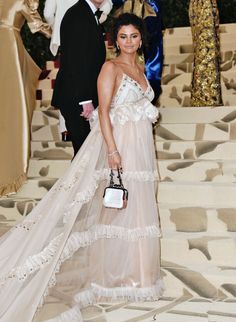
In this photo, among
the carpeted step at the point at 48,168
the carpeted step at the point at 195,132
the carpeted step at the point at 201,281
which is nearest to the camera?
the carpeted step at the point at 201,281

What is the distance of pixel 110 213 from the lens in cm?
291

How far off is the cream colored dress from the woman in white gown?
140 cm

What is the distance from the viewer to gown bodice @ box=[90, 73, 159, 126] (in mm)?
2850

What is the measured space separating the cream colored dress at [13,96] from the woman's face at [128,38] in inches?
68.9

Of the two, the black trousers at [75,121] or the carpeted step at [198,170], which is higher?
the black trousers at [75,121]

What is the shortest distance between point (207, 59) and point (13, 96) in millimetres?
1852

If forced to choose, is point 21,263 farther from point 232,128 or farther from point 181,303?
point 232,128

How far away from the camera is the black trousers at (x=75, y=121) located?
327 cm

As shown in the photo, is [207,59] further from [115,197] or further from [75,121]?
[115,197]

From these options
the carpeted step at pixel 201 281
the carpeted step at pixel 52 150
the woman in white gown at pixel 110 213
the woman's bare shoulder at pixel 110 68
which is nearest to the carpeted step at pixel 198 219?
the carpeted step at pixel 201 281

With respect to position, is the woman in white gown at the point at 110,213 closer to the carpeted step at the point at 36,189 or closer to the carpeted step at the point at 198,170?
the carpeted step at the point at 198,170

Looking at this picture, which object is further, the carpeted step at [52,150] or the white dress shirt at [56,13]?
the carpeted step at [52,150]

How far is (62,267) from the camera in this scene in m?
2.84

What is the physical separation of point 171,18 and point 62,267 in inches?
221
